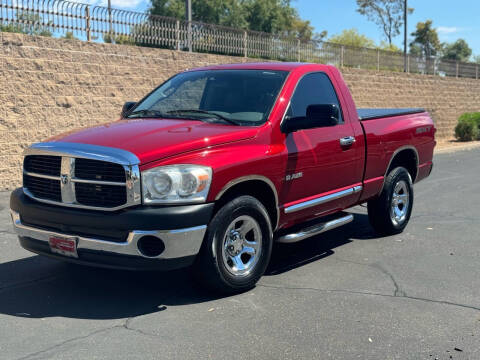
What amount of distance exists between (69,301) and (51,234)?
0.60 m

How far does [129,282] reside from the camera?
539 centimetres

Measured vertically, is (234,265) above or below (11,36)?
below

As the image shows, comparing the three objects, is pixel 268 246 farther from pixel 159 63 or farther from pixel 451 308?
pixel 159 63

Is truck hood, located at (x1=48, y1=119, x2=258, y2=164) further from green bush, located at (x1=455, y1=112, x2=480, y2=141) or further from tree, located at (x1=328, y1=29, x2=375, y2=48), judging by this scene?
tree, located at (x1=328, y1=29, x2=375, y2=48)

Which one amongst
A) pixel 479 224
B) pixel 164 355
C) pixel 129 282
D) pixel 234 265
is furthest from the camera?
pixel 479 224

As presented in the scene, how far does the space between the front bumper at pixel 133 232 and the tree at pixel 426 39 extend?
79424 millimetres

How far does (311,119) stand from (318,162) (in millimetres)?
495

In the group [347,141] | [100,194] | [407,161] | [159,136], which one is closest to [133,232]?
[100,194]

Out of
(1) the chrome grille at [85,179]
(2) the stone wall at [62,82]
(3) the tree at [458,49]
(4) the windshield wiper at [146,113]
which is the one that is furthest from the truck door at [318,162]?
(3) the tree at [458,49]

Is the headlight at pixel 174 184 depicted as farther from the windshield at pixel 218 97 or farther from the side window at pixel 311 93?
the side window at pixel 311 93

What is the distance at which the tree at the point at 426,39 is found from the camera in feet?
261

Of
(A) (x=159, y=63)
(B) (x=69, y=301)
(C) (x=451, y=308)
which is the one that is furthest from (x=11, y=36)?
(C) (x=451, y=308)

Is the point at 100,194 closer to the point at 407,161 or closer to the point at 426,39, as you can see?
the point at 407,161

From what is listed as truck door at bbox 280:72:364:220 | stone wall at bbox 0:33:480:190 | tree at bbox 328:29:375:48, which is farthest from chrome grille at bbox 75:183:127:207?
tree at bbox 328:29:375:48
